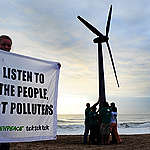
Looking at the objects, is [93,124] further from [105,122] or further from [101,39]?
[101,39]

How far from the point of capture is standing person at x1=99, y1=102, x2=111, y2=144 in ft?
36.3

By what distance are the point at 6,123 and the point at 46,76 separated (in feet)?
2.33

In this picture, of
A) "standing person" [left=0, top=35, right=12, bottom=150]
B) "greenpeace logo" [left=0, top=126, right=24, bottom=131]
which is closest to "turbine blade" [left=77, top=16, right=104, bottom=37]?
"standing person" [left=0, top=35, right=12, bottom=150]

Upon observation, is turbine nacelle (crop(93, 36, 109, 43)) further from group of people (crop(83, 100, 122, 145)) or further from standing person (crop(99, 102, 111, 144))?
standing person (crop(99, 102, 111, 144))

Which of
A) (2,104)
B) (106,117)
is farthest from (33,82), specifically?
(106,117)

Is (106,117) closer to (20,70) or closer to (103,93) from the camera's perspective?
(103,93)

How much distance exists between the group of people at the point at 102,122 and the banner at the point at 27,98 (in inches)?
328

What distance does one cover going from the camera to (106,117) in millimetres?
11039

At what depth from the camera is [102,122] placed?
1126cm

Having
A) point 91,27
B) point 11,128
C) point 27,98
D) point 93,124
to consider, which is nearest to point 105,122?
point 93,124

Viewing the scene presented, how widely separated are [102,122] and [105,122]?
160 millimetres

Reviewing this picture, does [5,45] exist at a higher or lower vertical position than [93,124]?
higher

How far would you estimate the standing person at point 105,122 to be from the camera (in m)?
11.1

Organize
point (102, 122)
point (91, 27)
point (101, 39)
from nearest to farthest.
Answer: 1. point (102, 122)
2. point (101, 39)
3. point (91, 27)
